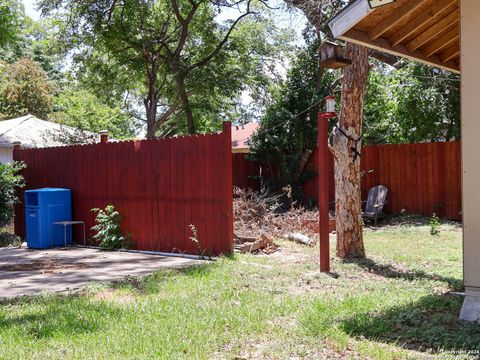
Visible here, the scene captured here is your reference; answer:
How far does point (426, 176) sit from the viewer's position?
1410 centimetres

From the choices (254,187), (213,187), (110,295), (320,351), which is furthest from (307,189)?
(320,351)

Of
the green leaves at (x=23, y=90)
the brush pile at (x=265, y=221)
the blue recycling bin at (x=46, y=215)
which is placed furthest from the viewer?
the green leaves at (x=23, y=90)

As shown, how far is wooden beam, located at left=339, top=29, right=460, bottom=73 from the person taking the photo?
5883 mm

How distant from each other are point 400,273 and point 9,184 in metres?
8.66

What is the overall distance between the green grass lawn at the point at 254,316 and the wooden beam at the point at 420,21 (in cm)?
295

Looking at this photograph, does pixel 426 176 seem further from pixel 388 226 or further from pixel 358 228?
pixel 358 228

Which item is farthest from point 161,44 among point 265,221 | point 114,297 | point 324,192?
point 114,297

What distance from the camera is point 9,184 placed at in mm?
11844

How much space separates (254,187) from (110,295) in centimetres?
1027

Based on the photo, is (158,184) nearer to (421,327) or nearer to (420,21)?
(420,21)

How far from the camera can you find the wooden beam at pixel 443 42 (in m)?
6.71

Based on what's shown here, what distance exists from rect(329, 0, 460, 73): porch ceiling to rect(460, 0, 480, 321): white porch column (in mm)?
746

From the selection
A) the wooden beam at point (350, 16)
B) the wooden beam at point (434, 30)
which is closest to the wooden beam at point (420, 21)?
the wooden beam at point (434, 30)

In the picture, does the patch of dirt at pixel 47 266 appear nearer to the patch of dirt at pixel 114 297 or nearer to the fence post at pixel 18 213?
the patch of dirt at pixel 114 297
